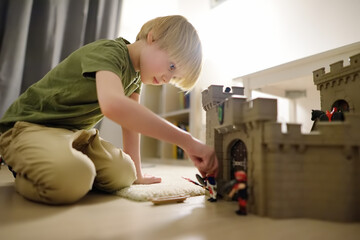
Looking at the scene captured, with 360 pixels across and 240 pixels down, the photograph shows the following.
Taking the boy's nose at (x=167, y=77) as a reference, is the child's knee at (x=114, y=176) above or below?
below

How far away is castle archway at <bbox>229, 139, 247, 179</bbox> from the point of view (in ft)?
2.44

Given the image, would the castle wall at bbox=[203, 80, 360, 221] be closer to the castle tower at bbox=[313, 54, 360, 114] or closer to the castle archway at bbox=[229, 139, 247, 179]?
the castle archway at bbox=[229, 139, 247, 179]

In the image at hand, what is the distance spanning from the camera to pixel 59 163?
70 centimetres

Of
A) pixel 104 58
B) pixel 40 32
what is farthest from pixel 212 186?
pixel 40 32

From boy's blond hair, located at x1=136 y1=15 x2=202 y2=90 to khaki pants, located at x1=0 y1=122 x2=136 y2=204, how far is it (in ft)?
1.27

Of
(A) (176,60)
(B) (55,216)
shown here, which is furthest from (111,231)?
(A) (176,60)

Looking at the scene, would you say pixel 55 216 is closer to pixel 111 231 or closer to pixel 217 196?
pixel 111 231

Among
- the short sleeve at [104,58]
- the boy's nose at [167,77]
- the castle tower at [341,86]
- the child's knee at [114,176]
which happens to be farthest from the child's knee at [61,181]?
the castle tower at [341,86]

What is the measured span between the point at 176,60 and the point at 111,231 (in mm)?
578

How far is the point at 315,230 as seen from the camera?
20.4 inches

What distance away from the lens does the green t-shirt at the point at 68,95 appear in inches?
35.6

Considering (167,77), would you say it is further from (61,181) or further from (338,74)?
(338,74)

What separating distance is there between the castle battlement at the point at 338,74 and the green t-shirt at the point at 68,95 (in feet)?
2.32

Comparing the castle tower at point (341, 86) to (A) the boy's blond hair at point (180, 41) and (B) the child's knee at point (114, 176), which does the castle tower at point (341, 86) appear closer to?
(A) the boy's blond hair at point (180, 41)
